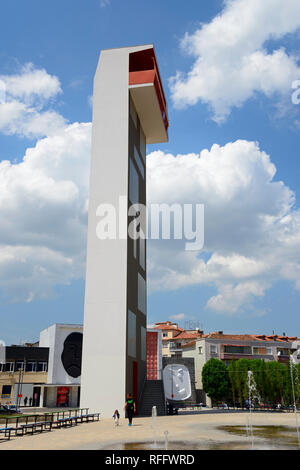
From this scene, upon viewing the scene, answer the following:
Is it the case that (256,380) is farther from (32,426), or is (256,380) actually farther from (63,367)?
(32,426)

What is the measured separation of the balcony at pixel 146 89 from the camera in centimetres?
3888

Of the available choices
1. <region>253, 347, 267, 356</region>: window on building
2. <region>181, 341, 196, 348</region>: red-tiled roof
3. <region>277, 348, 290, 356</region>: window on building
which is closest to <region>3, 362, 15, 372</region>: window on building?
<region>181, 341, 196, 348</region>: red-tiled roof

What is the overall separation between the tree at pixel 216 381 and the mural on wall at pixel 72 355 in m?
22.8

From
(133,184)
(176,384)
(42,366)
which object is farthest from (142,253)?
(42,366)

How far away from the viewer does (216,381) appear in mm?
67188

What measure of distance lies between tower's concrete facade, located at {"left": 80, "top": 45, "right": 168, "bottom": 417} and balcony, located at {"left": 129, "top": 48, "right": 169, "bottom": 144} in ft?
0.30

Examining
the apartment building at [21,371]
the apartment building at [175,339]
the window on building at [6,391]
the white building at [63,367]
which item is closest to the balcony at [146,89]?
the white building at [63,367]

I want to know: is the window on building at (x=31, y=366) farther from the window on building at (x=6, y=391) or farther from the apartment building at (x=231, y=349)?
the apartment building at (x=231, y=349)

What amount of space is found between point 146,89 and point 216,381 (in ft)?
156

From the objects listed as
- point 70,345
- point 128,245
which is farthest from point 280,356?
point 128,245

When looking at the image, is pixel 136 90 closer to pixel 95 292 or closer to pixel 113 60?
pixel 113 60

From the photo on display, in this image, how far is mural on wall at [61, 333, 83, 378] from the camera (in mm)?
56000

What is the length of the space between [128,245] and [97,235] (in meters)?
2.72

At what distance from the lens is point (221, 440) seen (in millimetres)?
16625
